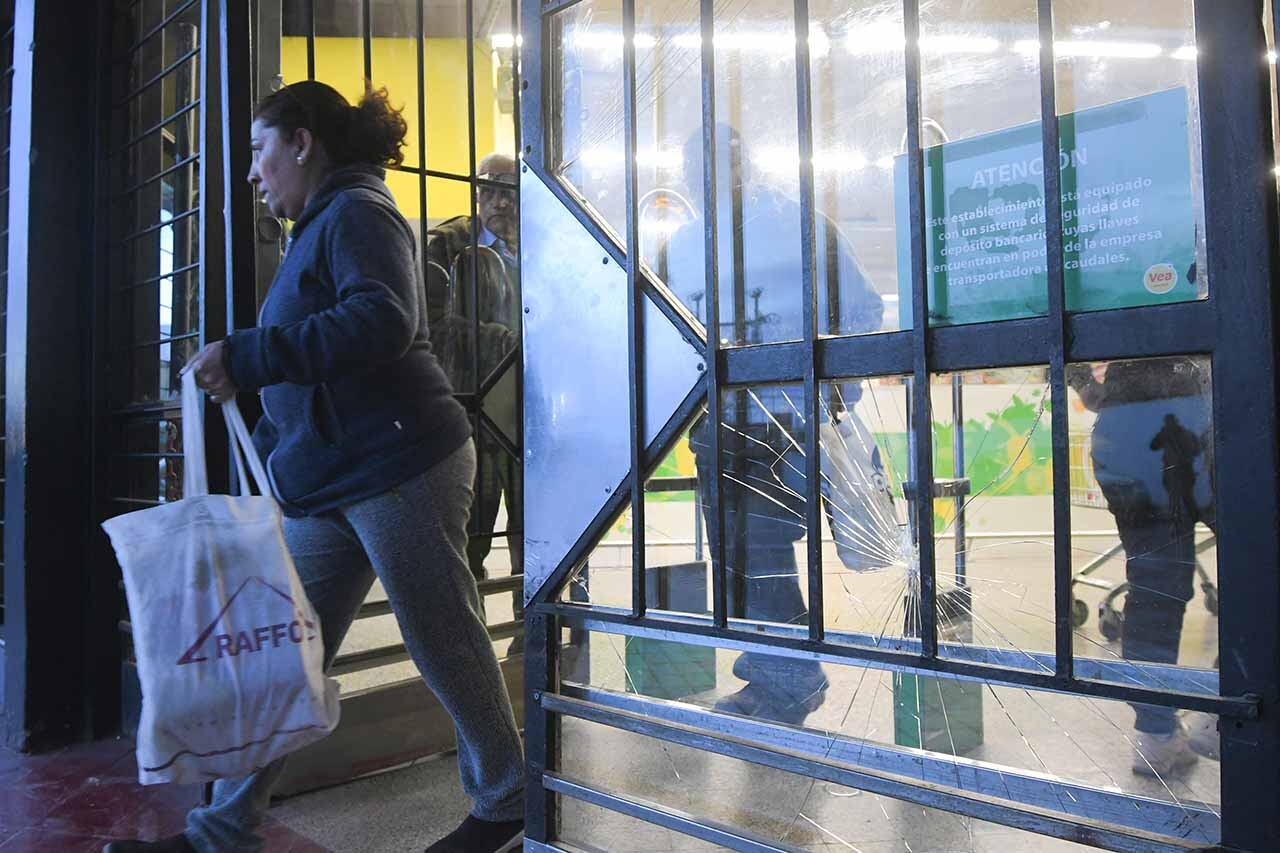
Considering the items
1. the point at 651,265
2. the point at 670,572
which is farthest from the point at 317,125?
the point at 670,572

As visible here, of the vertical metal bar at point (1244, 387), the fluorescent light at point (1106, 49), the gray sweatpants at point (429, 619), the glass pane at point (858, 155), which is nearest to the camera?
the vertical metal bar at point (1244, 387)

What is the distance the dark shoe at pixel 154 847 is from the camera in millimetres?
1727

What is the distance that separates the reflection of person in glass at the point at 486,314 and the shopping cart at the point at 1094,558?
1.85 m

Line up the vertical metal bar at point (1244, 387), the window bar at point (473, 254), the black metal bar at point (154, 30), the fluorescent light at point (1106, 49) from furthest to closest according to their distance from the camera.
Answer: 1. the window bar at point (473, 254)
2. the black metal bar at point (154, 30)
3. the fluorescent light at point (1106, 49)
4. the vertical metal bar at point (1244, 387)

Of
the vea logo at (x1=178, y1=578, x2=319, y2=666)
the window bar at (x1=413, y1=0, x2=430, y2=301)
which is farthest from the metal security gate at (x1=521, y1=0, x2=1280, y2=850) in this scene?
the window bar at (x1=413, y1=0, x2=430, y2=301)

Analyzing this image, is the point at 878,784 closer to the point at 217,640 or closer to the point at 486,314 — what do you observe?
the point at 217,640

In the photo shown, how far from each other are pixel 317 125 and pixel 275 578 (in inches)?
37.0

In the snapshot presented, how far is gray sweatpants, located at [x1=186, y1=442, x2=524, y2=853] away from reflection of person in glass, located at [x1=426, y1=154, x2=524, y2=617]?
1.00 m

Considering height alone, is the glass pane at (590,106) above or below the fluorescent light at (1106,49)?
above

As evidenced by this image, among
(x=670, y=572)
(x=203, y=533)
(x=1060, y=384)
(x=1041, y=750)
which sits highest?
(x=1060, y=384)

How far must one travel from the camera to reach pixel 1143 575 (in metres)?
1.19

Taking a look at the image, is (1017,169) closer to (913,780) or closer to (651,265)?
(651,265)

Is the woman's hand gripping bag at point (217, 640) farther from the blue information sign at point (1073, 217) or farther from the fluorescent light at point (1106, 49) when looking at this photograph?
the fluorescent light at point (1106, 49)

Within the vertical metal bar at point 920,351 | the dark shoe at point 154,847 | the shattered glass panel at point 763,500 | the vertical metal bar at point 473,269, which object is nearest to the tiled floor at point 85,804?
the dark shoe at point 154,847
